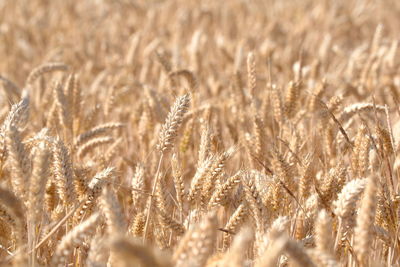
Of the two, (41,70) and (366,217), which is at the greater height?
(41,70)

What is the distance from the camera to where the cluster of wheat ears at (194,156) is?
1.18 meters

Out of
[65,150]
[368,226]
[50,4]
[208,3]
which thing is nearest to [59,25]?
[50,4]

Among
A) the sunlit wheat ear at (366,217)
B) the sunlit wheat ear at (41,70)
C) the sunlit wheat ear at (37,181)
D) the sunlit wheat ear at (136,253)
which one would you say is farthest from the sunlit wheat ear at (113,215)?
the sunlit wheat ear at (41,70)

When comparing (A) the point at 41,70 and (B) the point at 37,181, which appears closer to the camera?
(B) the point at 37,181

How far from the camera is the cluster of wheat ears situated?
118 centimetres

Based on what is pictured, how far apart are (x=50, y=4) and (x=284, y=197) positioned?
682 cm

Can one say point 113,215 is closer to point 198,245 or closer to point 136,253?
point 198,245

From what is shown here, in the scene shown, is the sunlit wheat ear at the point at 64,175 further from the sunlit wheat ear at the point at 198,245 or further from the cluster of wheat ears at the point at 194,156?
the sunlit wheat ear at the point at 198,245

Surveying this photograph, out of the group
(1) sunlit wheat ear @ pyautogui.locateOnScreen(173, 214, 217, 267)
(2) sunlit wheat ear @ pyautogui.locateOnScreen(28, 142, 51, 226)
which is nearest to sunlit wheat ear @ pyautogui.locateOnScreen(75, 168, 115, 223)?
(2) sunlit wheat ear @ pyautogui.locateOnScreen(28, 142, 51, 226)

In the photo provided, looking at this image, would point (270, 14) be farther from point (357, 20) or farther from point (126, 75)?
point (126, 75)

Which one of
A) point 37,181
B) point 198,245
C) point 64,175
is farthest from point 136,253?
point 64,175

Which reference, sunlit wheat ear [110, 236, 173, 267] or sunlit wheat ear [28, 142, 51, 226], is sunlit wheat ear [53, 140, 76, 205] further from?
sunlit wheat ear [110, 236, 173, 267]

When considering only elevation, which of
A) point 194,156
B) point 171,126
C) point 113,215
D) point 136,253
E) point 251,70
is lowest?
point 136,253

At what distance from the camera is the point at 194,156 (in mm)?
2527
